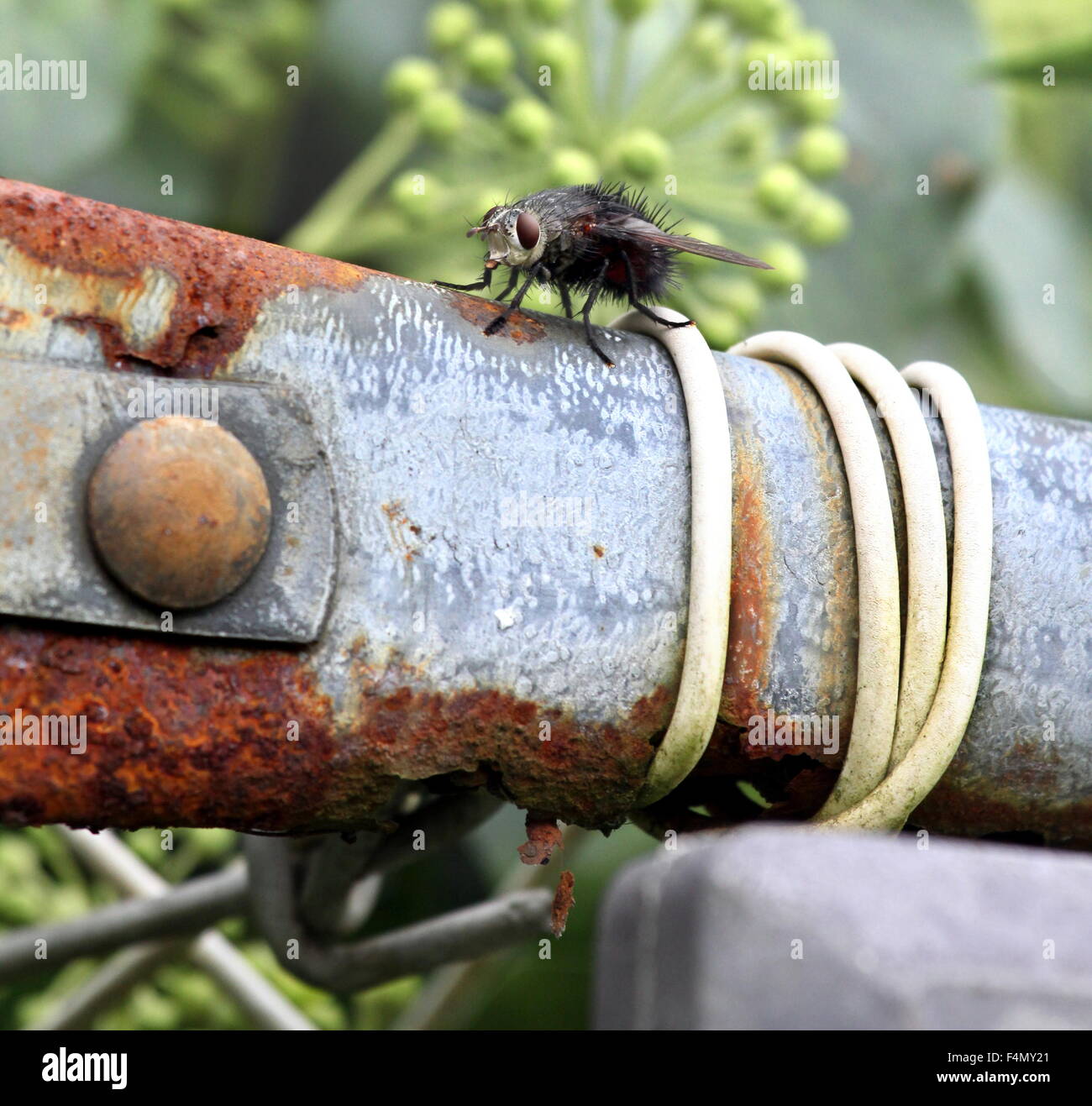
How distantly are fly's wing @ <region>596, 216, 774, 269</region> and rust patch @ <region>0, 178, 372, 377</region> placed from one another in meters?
0.24

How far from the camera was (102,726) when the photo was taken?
0.57 m

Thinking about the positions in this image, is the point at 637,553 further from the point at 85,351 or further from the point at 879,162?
the point at 879,162

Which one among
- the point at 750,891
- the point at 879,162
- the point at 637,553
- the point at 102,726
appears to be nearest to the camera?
the point at 750,891

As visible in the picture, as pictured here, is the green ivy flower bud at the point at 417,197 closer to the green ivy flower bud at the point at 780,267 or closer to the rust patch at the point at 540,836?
the green ivy flower bud at the point at 780,267

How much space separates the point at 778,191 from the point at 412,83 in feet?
1.37

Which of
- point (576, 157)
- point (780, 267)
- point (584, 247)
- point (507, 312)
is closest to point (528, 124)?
point (576, 157)

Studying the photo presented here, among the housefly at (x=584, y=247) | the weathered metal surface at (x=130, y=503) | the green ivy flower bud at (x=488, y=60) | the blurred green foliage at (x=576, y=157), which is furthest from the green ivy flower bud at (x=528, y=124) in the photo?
the weathered metal surface at (x=130, y=503)

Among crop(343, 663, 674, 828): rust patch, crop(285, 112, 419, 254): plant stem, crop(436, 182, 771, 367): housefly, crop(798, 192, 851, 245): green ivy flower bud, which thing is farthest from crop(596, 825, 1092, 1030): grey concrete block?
crop(285, 112, 419, 254): plant stem

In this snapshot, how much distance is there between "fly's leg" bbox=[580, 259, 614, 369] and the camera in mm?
721

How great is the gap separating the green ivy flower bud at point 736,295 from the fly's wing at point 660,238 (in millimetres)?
560

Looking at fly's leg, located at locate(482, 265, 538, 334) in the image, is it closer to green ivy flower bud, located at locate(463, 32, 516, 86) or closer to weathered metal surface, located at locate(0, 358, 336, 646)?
weathered metal surface, located at locate(0, 358, 336, 646)

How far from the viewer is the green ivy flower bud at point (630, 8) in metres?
1.47
